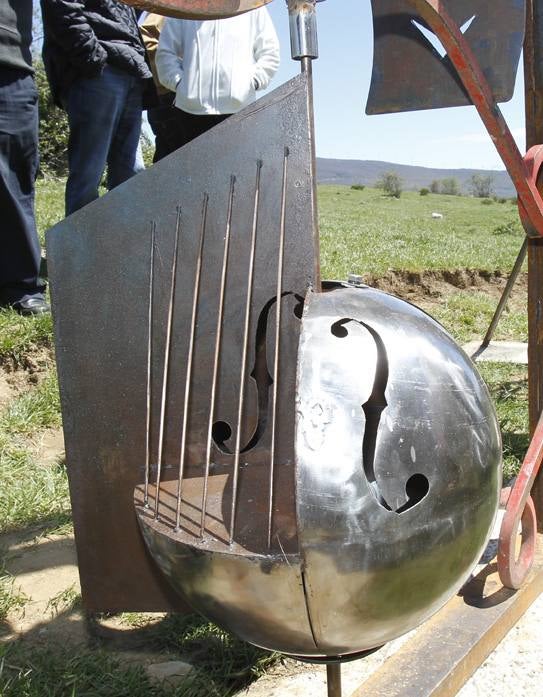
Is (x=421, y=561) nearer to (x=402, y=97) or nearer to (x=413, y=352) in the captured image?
(x=413, y=352)

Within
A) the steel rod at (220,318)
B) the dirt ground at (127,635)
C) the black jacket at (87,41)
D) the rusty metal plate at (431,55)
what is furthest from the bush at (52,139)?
the steel rod at (220,318)

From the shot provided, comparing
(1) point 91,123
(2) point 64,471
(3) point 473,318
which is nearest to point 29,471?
(2) point 64,471

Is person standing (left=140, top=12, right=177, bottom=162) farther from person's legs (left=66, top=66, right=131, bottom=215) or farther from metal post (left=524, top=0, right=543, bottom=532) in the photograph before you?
metal post (left=524, top=0, right=543, bottom=532)

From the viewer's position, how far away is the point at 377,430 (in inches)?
51.9

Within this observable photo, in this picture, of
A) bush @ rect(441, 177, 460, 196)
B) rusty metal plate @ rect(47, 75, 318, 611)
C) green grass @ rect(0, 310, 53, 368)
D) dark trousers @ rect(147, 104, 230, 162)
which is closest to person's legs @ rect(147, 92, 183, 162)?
dark trousers @ rect(147, 104, 230, 162)

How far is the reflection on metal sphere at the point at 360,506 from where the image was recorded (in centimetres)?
126

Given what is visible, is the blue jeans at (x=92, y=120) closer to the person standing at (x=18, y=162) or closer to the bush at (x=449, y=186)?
the person standing at (x=18, y=162)

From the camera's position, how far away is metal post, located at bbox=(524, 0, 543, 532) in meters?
2.28

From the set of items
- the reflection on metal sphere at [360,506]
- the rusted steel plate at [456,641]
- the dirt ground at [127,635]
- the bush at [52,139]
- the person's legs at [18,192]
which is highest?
the bush at [52,139]

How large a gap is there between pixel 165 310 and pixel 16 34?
9.64 feet

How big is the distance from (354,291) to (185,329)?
0.35 meters

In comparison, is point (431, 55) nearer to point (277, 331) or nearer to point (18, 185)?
point (277, 331)

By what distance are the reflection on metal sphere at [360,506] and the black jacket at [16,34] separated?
10.2 feet

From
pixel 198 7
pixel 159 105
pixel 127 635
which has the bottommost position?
pixel 127 635
